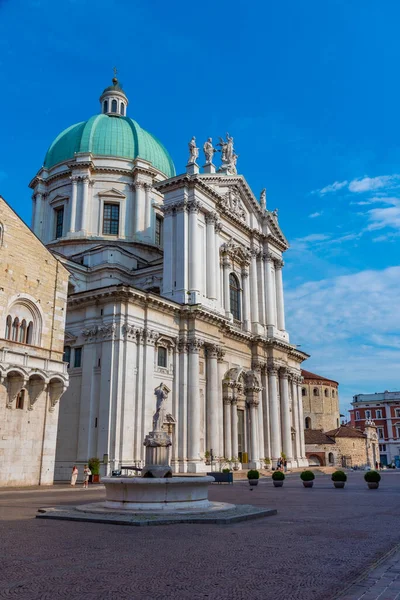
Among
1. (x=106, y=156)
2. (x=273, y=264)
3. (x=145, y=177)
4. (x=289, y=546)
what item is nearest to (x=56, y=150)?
(x=106, y=156)

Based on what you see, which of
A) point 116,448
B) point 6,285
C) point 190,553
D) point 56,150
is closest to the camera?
point 190,553

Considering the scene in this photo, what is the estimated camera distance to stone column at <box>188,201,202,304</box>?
41.2m

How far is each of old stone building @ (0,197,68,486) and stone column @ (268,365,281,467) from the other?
26.2m

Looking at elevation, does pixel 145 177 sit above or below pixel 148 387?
above

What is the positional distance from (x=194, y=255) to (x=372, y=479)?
20616mm

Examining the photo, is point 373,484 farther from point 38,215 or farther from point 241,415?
point 38,215

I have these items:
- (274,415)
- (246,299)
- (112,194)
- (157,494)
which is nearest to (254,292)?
(246,299)

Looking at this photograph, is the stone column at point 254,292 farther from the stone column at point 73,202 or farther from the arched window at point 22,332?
the arched window at point 22,332

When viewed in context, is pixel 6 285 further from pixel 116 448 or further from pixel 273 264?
pixel 273 264

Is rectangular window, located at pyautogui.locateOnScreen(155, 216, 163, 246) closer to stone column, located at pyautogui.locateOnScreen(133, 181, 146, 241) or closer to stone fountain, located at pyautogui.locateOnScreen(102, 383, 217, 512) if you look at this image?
stone column, located at pyautogui.locateOnScreen(133, 181, 146, 241)

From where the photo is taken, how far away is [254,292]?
52.0 metres

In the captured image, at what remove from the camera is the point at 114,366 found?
116 ft

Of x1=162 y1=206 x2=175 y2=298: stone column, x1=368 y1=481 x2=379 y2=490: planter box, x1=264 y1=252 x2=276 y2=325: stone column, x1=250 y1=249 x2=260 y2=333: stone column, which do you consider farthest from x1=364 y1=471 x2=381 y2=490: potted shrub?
x1=264 y1=252 x2=276 y2=325: stone column

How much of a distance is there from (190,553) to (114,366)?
26.9 metres
